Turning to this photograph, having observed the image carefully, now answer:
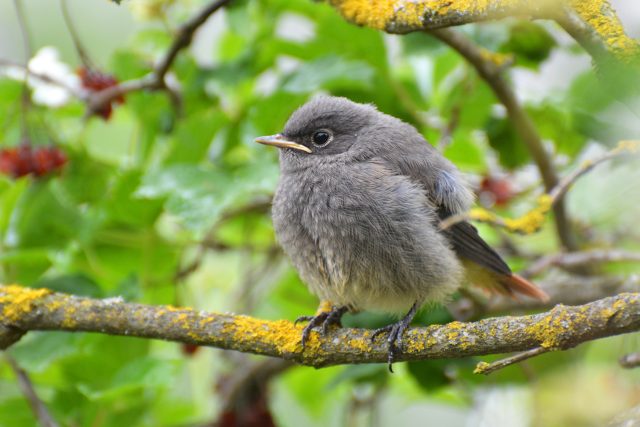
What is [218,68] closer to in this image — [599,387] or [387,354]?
[387,354]

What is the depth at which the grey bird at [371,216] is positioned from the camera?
10.9 ft

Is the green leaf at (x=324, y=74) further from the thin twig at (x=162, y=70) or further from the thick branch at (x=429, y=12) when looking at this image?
the thick branch at (x=429, y=12)

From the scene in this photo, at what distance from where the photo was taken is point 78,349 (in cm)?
342

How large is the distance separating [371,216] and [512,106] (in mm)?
960

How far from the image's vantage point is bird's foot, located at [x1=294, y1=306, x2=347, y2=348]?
3.01 m

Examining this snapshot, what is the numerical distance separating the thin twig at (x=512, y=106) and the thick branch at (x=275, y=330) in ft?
4.11

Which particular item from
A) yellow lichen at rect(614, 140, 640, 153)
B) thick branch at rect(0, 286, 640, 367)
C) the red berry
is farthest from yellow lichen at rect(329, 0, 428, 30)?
the red berry

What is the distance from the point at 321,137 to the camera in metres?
3.85

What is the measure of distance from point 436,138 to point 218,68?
4.22 ft

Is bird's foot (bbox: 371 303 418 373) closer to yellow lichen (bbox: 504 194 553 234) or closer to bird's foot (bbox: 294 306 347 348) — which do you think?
bird's foot (bbox: 294 306 347 348)

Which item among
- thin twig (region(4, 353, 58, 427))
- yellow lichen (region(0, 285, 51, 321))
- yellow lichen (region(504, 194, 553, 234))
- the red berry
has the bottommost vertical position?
the red berry

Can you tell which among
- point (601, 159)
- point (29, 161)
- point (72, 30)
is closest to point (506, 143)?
point (601, 159)

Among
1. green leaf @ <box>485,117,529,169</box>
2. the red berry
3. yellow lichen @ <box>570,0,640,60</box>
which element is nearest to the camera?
yellow lichen @ <box>570,0,640,60</box>

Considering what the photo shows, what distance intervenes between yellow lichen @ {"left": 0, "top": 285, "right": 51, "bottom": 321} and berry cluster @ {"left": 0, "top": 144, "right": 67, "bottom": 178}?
0.76m
